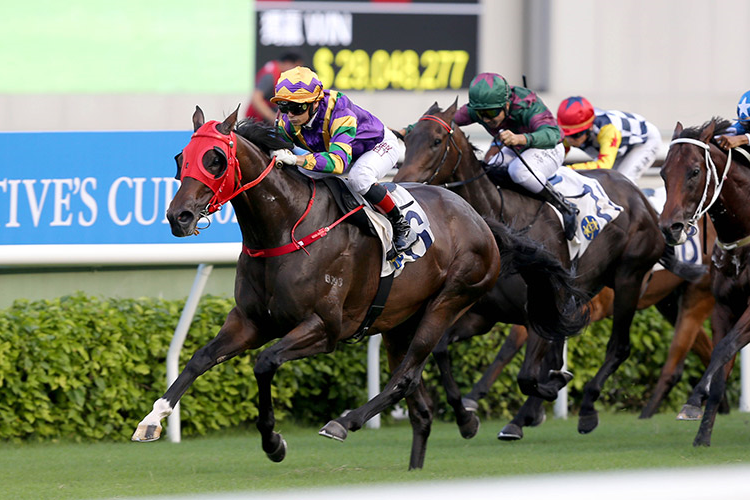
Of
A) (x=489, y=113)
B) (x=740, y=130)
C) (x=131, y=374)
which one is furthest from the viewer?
(x=489, y=113)

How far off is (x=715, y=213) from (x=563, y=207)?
0.78 meters

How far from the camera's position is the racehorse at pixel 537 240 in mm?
5000

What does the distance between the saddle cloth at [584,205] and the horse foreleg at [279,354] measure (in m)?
1.91

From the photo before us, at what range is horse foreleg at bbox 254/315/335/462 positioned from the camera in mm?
3664

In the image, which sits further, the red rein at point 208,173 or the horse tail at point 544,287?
the horse tail at point 544,287

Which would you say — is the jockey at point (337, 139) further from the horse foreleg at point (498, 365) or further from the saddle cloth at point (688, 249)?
the saddle cloth at point (688, 249)

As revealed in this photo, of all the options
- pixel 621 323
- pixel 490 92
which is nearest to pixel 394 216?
pixel 490 92

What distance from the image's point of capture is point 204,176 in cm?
348

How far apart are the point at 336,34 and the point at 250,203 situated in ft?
12.1

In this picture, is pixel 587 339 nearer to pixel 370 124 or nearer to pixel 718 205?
pixel 718 205

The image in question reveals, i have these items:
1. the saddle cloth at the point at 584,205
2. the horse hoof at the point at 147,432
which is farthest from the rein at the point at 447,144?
the horse hoof at the point at 147,432

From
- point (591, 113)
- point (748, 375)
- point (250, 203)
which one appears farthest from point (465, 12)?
point (250, 203)

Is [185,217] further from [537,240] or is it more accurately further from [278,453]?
[537,240]

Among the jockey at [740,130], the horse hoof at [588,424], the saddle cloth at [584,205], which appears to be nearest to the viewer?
the jockey at [740,130]
